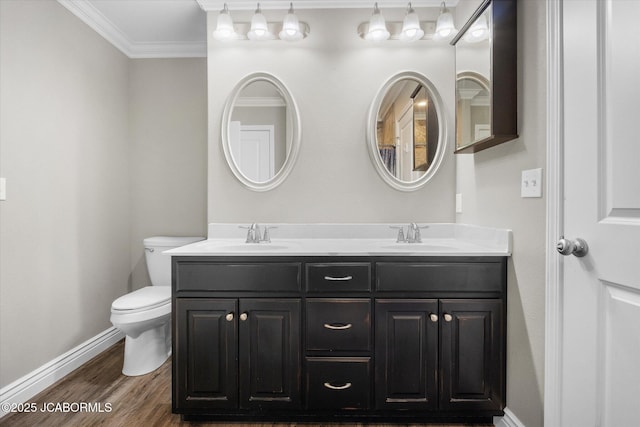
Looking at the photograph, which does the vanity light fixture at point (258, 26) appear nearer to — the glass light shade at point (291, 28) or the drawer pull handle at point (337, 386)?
the glass light shade at point (291, 28)

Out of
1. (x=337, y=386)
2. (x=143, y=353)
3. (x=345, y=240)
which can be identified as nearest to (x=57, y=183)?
(x=143, y=353)

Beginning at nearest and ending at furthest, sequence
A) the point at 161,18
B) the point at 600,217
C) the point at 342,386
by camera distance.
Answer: the point at 600,217
the point at 342,386
the point at 161,18

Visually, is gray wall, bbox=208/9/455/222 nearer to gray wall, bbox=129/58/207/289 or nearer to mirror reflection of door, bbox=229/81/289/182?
mirror reflection of door, bbox=229/81/289/182

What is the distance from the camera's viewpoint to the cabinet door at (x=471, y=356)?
1588 mm

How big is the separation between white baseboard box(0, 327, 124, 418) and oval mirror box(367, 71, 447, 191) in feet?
7.59

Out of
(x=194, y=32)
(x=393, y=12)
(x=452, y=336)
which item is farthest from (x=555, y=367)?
(x=194, y=32)

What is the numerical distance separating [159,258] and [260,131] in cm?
123

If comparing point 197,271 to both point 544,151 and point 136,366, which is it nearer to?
point 136,366

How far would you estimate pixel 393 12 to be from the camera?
2.17 m

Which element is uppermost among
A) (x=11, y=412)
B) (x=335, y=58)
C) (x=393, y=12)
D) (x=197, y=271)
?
(x=393, y=12)

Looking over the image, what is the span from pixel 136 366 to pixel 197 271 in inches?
39.4

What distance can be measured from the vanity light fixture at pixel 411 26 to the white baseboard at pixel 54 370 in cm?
293

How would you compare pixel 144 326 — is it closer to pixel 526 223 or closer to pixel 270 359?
pixel 270 359

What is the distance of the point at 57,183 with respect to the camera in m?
2.05
